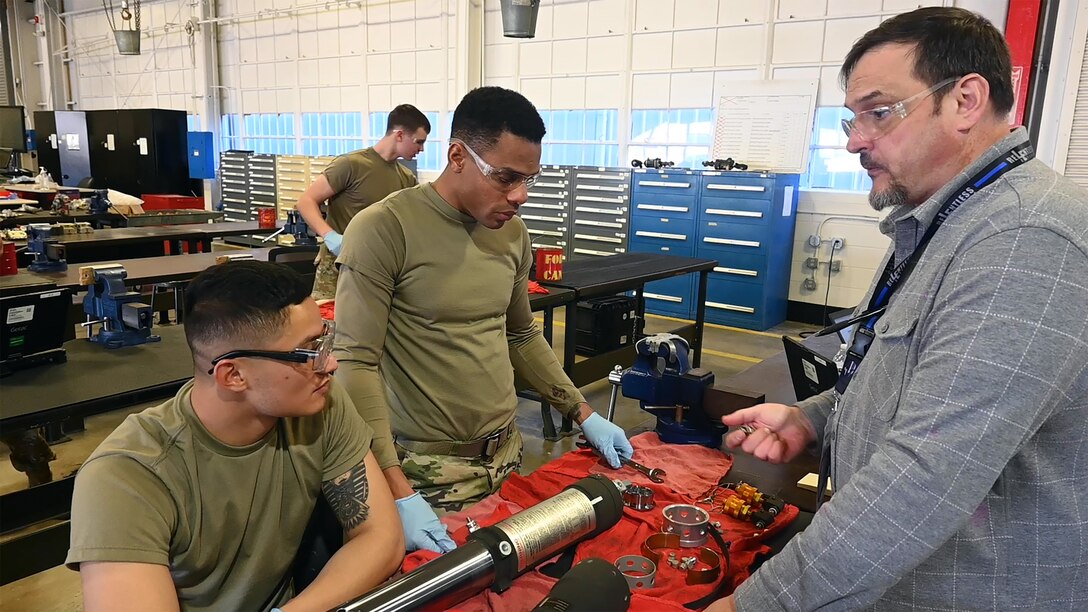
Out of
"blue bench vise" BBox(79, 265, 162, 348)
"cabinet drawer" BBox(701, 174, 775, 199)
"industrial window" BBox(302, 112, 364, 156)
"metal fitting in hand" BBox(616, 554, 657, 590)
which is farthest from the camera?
"industrial window" BBox(302, 112, 364, 156)

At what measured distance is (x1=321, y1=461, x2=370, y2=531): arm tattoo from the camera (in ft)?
4.33

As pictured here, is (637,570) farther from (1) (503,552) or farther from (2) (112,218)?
(2) (112,218)

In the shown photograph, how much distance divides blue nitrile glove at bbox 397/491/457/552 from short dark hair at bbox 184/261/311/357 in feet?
1.56

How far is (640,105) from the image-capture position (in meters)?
6.84

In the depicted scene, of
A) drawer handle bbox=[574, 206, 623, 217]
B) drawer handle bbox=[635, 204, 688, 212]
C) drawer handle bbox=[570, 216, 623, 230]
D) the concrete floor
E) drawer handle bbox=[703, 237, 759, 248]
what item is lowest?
the concrete floor

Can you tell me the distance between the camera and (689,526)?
128 cm

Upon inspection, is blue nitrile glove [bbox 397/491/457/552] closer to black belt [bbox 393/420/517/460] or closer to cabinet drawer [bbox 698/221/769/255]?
black belt [bbox 393/420/517/460]

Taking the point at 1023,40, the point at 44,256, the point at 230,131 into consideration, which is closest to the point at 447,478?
the point at 44,256

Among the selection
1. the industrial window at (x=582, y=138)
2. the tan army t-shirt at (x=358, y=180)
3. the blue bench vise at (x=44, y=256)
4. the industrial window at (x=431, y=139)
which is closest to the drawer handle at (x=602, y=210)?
the industrial window at (x=582, y=138)

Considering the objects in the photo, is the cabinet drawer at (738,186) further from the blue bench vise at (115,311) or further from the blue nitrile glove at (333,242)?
the blue bench vise at (115,311)

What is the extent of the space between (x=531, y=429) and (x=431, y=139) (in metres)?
5.44

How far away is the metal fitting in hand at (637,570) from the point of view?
115 cm

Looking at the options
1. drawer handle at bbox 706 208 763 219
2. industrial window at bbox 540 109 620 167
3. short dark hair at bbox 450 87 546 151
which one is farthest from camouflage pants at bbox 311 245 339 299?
industrial window at bbox 540 109 620 167

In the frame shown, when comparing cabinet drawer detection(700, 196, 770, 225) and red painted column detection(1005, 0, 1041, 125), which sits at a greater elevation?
red painted column detection(1005, 0, 1041, 125)
